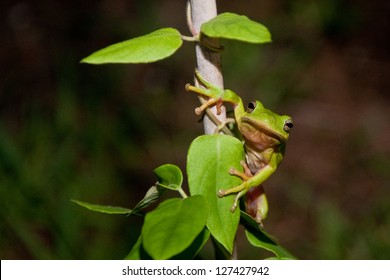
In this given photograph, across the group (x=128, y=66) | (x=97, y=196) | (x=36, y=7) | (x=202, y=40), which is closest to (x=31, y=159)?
(x=97, y=196)

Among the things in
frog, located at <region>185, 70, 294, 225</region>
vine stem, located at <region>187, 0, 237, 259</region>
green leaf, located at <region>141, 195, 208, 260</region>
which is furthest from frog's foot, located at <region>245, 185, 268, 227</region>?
green leaf, located at <region>141, 195, 208, 260</region>

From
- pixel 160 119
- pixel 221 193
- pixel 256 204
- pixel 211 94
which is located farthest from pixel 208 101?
pixel 160 119

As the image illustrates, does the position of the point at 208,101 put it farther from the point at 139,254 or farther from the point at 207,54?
the point at 139,254

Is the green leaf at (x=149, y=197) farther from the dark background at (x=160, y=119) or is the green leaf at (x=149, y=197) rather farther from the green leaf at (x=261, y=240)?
the dark background at (x=160, y=119)

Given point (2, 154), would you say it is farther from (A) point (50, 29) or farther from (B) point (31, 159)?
(A) point (50, 29)

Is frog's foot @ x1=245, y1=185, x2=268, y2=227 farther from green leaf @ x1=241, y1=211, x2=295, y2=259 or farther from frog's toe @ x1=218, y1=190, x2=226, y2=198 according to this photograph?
frog's toe @ x1=218, y1=190, x2=226, y2=198

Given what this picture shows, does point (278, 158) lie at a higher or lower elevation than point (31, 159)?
higher

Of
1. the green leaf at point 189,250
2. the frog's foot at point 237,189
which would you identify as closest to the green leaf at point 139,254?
Answer: the green leaf at point 189,250
